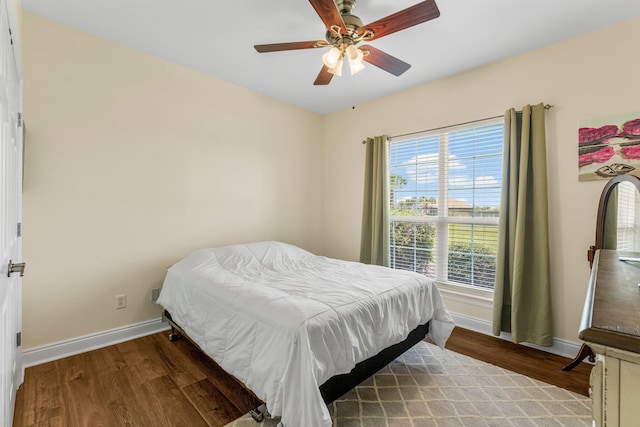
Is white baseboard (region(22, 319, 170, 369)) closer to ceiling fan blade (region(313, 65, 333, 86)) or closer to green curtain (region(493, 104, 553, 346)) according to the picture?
ceiling fan blade (region(313, 65, 333, 86))

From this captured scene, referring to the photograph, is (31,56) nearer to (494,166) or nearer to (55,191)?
(55,191)

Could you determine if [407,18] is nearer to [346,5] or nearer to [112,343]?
[346,5]

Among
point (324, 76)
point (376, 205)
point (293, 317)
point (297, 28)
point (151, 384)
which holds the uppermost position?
point (297, 28)

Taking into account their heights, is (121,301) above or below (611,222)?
below


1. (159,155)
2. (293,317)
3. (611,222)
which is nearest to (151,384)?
(293,317)

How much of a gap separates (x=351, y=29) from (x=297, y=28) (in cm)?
68

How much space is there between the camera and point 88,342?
245 centimetres

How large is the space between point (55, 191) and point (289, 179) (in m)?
2.37

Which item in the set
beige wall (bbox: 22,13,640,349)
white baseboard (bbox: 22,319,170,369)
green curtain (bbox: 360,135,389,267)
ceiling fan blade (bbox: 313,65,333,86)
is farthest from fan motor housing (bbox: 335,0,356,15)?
white baseboard (bbox: 22,319,170,369)

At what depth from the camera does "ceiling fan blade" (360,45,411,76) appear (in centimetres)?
198

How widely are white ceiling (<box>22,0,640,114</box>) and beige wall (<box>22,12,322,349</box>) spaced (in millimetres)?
271

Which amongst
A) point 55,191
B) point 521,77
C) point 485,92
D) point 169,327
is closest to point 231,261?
point 169,327

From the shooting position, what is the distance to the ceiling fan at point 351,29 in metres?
1.59

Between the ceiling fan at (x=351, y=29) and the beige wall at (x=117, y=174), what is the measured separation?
1469 mm
